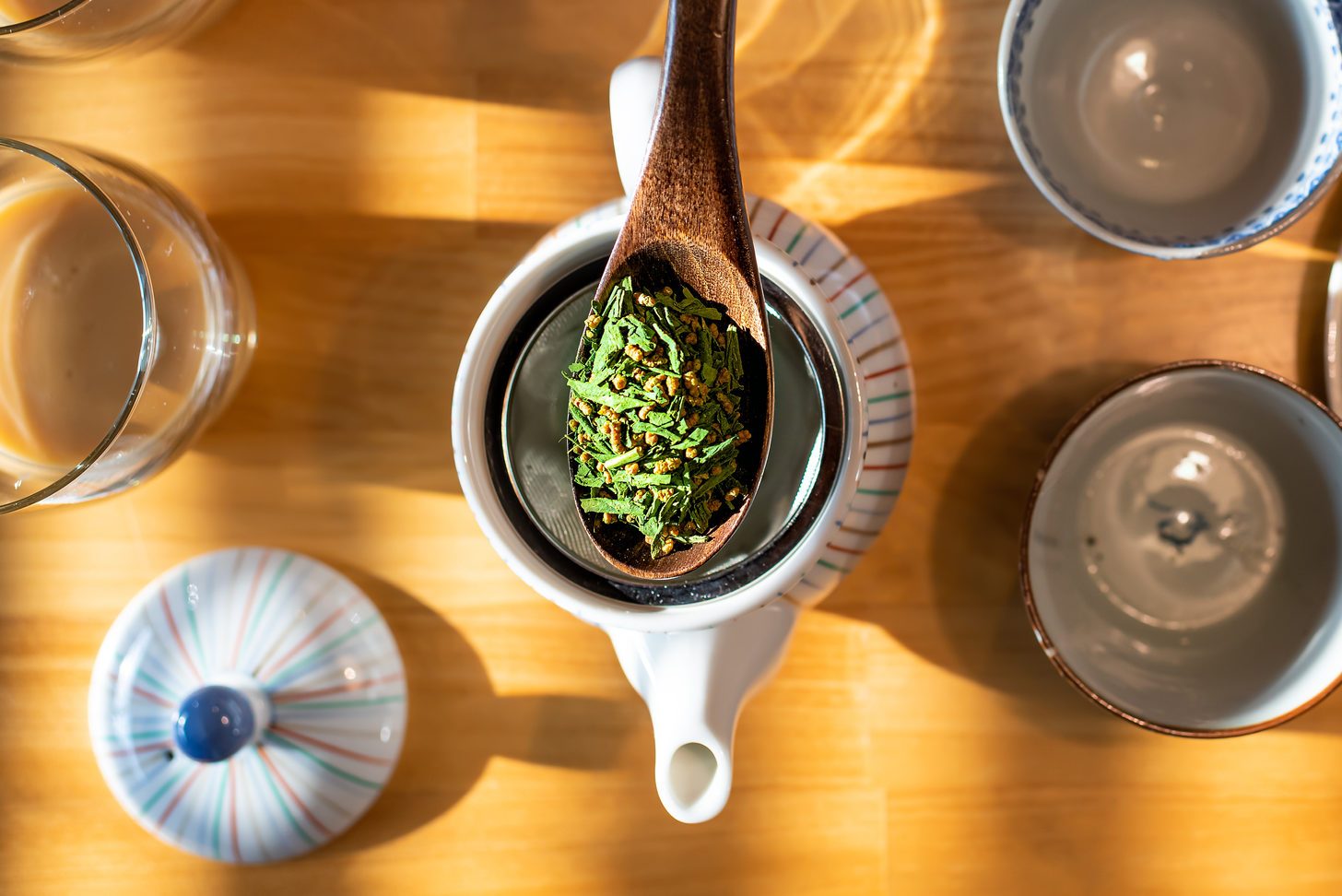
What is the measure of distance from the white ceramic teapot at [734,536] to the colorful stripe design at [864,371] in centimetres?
5

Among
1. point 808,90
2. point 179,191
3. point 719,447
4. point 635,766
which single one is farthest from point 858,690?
point 179,191

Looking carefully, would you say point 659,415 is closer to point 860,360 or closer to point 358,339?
point 860,360

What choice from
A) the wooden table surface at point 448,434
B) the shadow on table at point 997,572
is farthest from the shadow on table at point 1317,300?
the shadow on table at point 997,572

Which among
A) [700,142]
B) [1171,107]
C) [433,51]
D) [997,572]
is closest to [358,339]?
[433,51]

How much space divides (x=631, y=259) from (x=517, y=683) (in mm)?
330

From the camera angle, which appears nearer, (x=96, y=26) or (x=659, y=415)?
(x=659, y=415)

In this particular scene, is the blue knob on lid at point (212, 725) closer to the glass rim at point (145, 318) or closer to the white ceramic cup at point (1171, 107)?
the glass rim at point (145, 318)

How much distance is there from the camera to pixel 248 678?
636 mm

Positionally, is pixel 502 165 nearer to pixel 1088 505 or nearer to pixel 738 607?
pixel 738 607

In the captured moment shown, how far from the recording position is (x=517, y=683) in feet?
2.20

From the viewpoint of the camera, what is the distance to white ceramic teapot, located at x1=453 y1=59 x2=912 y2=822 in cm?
49

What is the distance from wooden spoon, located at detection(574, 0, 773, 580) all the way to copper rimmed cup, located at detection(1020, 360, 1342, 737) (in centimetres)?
27

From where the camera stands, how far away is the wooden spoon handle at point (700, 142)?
18.5 inches

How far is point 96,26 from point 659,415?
1.52 feet
